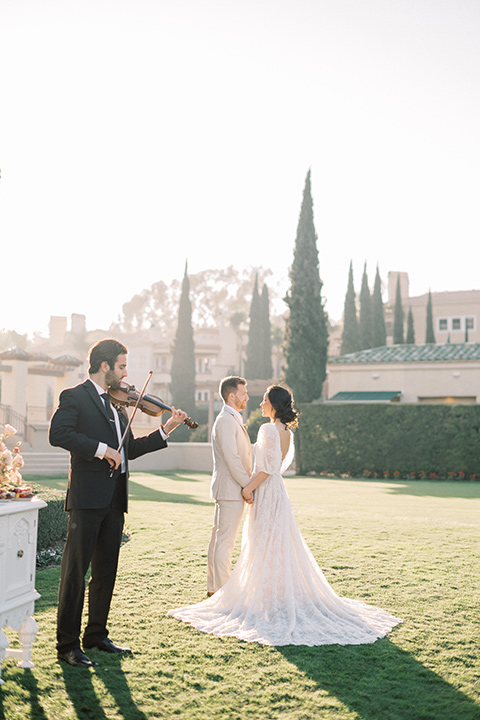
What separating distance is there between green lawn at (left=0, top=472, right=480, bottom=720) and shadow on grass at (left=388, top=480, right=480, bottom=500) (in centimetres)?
1018

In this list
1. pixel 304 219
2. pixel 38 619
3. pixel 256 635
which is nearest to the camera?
pixel 256 635

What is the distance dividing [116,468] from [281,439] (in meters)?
2.12

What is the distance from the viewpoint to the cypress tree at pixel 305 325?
33594 mm

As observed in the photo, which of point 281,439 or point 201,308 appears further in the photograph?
point 201,308

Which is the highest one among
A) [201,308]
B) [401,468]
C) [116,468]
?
[201,308]

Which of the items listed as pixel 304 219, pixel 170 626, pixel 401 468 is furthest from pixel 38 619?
pixel 304 219

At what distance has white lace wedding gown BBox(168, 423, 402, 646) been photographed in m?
5.77

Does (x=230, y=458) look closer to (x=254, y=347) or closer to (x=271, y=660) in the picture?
(x=271, y=660)

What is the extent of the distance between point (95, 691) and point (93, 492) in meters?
1.28

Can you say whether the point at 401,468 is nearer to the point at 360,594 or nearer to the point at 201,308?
the point at 360,594

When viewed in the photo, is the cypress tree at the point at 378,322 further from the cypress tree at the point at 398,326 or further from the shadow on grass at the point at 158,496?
the shadow on grass at the point at 158,496

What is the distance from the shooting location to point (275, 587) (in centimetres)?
612

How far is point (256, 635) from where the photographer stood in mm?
5586

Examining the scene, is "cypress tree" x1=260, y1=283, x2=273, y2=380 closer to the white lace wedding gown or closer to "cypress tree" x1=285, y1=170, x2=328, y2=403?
"cypress tree" x1=285, y1=170, x2=328, y2=403
